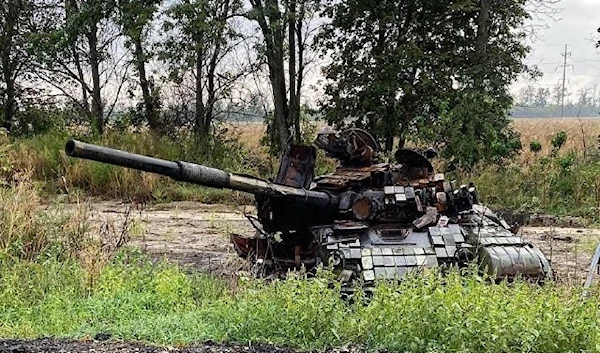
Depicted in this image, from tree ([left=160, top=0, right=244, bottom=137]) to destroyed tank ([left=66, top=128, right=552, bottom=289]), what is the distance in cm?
762

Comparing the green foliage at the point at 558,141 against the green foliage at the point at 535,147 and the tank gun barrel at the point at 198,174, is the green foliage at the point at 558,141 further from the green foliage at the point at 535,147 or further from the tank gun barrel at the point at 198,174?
the tank gun barrel at the point at 198,174

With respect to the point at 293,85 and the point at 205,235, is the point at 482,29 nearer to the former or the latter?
the point at 293,85

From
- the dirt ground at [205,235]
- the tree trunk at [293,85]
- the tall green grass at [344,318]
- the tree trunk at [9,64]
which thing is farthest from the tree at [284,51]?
the tall green grass at [344,318]

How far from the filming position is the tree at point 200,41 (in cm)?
1492

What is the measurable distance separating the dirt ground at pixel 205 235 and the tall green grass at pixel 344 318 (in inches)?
81.5

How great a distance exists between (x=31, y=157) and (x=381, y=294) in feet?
40.4

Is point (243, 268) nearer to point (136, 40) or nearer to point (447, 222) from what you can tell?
point (447, 222)

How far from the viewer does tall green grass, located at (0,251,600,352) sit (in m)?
4.13

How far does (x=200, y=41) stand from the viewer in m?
15.2

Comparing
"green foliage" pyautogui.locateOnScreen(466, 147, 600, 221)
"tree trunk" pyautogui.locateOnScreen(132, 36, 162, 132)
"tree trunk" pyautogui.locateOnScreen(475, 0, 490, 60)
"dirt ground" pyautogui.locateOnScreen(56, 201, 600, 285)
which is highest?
"tree trunk" pyautogui.locateOnScreen(475, 0, 490, 60)

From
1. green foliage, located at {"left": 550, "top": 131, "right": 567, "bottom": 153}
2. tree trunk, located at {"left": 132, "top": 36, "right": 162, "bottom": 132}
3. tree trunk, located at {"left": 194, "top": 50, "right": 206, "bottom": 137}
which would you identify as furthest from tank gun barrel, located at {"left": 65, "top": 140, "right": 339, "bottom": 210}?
tree trunk, located at {"left": 132, "top": 36, "right": 162, "bottom": 132}

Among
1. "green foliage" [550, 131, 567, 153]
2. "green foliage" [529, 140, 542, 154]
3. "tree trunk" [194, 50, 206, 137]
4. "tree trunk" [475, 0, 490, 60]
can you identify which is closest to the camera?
"tree trunk" [475, 0, 490, 60]

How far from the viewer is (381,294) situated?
475 centimetres

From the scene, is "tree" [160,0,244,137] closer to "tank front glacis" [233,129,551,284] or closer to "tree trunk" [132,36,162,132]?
"tree trunk" [132,36,162,132]
